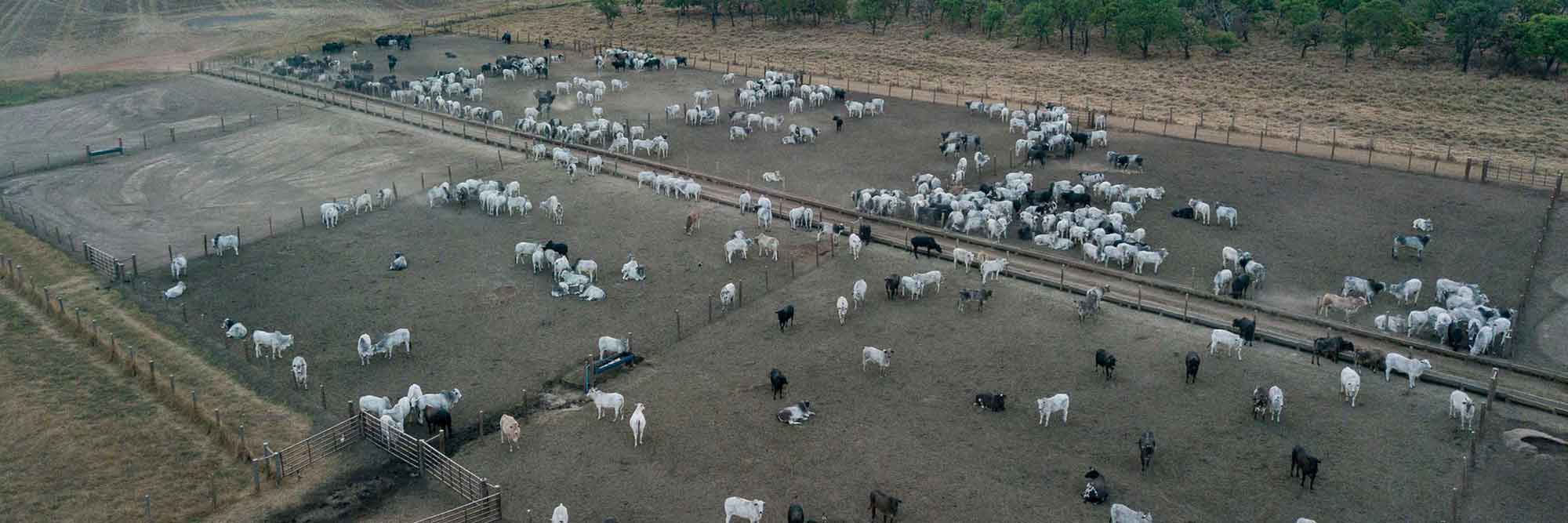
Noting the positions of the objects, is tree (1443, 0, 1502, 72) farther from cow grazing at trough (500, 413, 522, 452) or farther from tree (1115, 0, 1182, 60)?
cow grazing at trough (500, 413, 522, 452)

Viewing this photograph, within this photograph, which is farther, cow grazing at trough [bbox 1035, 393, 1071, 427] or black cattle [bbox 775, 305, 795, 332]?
black cattle [bbox 775, 305, 795, 332]

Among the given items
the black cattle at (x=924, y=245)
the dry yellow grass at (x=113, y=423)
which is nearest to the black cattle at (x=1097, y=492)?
the black cattle at (x=924, y=245)

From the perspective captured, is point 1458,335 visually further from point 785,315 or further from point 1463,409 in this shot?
point 785,315

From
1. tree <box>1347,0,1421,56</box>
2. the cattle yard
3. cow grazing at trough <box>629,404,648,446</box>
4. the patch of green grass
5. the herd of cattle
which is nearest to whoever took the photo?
the cattle yard

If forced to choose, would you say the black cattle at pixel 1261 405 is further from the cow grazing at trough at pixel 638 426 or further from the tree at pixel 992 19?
the tree at pixel 992 19

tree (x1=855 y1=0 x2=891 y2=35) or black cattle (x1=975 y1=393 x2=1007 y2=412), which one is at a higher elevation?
tree (x1=855 y1=0 x2=891 y2=35)

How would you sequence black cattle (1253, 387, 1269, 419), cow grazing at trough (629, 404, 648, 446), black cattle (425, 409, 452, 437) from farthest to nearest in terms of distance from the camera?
black cattle (1253, 387, 1269, 419)
black cattle (425, 409, 452, 437)
cow grazing at trough (629, 404, 648, 446)

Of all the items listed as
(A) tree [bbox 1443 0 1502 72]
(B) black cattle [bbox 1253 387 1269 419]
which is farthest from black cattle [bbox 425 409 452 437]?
(A) tree [bbox 1443 0 1502 72]
